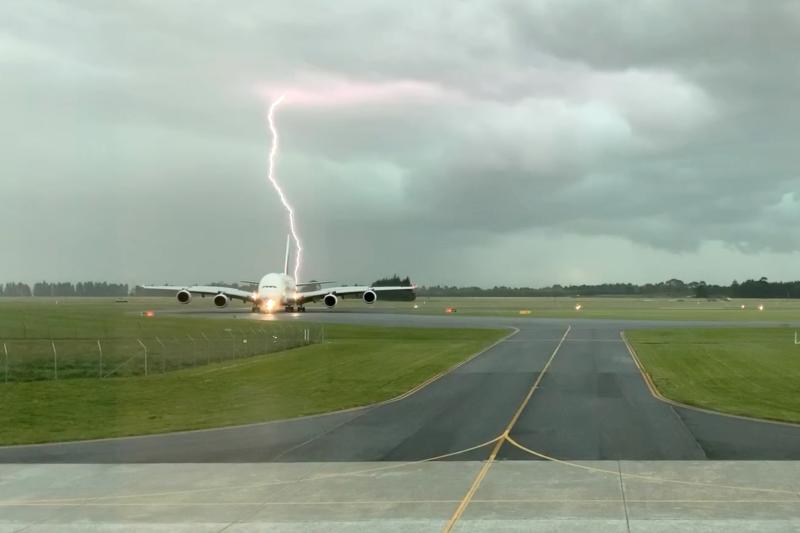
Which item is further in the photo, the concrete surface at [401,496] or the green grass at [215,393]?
the green grass at [215,393]

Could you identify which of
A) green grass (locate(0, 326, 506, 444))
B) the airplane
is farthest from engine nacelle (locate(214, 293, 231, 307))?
green grass (locate(0, 326, 506, 444))

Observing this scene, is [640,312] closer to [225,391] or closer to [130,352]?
[130,352]

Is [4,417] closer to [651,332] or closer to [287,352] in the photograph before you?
[287,352]

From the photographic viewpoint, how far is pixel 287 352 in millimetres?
49094

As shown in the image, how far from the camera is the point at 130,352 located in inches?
1849

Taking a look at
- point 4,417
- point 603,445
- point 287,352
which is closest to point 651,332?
point 287,352

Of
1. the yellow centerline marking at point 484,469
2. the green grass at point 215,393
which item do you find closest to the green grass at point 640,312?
the green grass at point 215,393

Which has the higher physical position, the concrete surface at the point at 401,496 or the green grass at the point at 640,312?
the green grass at the point at 640,312

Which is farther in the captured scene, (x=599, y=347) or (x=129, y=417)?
(x=599, y=347)

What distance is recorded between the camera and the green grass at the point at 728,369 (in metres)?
27.2

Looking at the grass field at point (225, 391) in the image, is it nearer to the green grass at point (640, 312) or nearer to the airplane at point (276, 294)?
the airplane at point (276, 294)

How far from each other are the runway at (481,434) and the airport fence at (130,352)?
15.8 metres

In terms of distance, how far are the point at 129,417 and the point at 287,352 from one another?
23.7 meters

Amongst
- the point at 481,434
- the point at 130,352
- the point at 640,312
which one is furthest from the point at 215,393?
the point at 640,312
